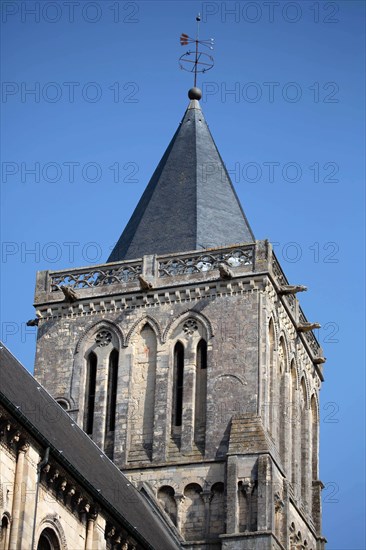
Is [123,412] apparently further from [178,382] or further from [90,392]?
[178,382]

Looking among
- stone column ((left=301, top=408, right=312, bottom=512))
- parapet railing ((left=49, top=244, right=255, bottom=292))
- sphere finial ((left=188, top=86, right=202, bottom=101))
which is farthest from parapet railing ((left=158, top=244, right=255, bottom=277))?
sphere finial ((left=188, top=86, right=202, bottom=101))

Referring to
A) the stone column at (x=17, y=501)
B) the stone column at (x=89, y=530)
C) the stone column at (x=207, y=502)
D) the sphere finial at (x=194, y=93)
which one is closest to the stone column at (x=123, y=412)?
the stone column at (x=207, y=502)

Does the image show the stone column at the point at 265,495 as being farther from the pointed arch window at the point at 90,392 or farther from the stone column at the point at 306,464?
the pointed arch window at the point at 90,392

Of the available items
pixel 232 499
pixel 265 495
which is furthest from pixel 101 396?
pixel 265 495

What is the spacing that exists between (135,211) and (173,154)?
206cm

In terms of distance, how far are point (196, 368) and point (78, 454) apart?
6762 mm

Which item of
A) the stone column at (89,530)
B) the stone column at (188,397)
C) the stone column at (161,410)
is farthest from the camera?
the stone column at (161,410)

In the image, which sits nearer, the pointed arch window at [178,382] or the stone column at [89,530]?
the stone column at [89,530]

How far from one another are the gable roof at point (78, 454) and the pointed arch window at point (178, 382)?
7.53ft

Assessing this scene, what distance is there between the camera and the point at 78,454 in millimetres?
34094

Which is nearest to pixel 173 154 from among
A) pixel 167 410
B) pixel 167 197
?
pixel 167 197

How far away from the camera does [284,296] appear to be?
41.8 meters

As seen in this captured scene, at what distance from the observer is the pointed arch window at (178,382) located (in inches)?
1572

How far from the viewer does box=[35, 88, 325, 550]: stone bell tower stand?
125ft
